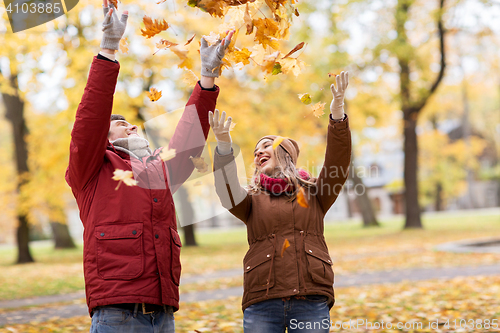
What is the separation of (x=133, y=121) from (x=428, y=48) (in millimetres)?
13017

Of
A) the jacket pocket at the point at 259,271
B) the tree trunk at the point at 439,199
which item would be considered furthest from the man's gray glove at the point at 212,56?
the tree trunk at the point at 439,199

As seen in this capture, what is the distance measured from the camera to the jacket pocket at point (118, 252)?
2.16 m

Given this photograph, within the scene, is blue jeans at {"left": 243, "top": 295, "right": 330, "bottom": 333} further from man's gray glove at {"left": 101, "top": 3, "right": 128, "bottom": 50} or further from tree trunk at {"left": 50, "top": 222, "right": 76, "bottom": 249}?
tree trunk at {"left": 50, "top": 222, "right": 76, "bottom": 249}

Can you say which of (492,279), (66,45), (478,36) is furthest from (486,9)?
(66,45)

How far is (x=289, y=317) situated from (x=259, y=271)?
0.95 feet

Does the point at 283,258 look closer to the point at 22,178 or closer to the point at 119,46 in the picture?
the point at 119,46

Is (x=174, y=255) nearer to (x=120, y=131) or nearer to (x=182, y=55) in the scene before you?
(x=120, y=131)

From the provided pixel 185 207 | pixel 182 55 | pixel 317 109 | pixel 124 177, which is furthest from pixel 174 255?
pixel 317 109

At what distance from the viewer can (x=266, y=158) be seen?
2775mm

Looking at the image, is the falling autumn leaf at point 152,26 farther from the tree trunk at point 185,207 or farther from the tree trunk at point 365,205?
the tree trunk at point 365,205

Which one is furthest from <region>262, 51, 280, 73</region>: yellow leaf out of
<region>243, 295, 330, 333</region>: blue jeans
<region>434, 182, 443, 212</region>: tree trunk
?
<region>434, 182, 443, 212</region>: tree trunk

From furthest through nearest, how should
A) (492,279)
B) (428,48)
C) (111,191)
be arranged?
(428,48)
(492,279)
(111,191)

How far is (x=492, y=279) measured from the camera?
7602mm

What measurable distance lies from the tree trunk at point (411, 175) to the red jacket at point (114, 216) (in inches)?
731
